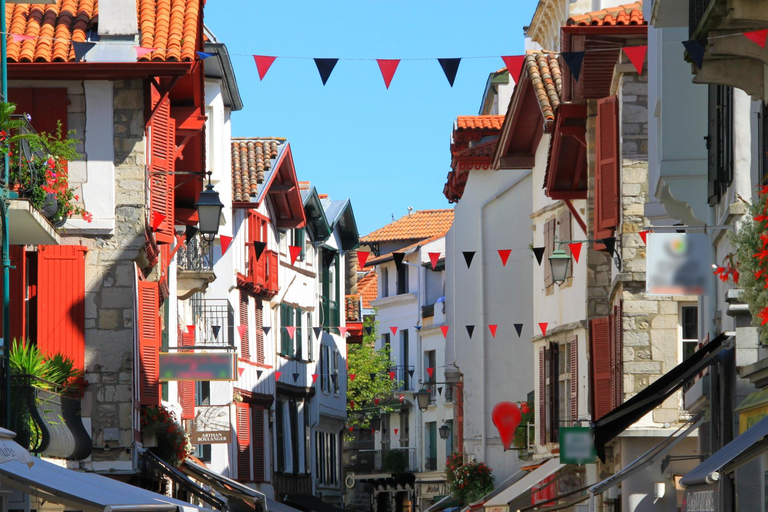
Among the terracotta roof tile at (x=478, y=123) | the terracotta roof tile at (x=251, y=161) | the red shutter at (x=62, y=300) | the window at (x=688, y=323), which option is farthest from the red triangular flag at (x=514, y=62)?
the terracotta roof tile at (x=251, y=161)

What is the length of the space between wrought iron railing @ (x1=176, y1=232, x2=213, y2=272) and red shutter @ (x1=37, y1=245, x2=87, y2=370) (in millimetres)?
8775

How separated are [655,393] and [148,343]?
30.4 feet

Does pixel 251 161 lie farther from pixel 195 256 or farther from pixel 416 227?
pixel 416 227

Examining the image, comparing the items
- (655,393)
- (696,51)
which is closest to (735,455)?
(696,51)

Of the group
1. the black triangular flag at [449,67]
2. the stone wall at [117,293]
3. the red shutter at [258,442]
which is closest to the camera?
the black triangular flag at [449,67]

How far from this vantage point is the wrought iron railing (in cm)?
2917

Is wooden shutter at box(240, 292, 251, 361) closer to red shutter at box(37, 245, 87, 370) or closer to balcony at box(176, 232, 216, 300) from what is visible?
balcony at box(176, 232, 216, 300)

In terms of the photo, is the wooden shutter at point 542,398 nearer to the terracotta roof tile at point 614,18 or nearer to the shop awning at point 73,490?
the terracotta roof tile at point 614,18

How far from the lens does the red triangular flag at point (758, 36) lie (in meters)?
10.2

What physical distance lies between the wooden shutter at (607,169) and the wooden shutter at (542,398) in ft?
23.1

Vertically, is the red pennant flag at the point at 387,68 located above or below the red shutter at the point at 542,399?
above

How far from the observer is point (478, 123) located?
34.7 meters

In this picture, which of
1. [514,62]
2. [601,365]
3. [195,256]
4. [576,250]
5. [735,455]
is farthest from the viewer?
[195,256]

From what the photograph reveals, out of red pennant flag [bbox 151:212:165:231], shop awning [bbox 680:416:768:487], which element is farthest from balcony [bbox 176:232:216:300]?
shop awning [bbox 680:416:768:487]
